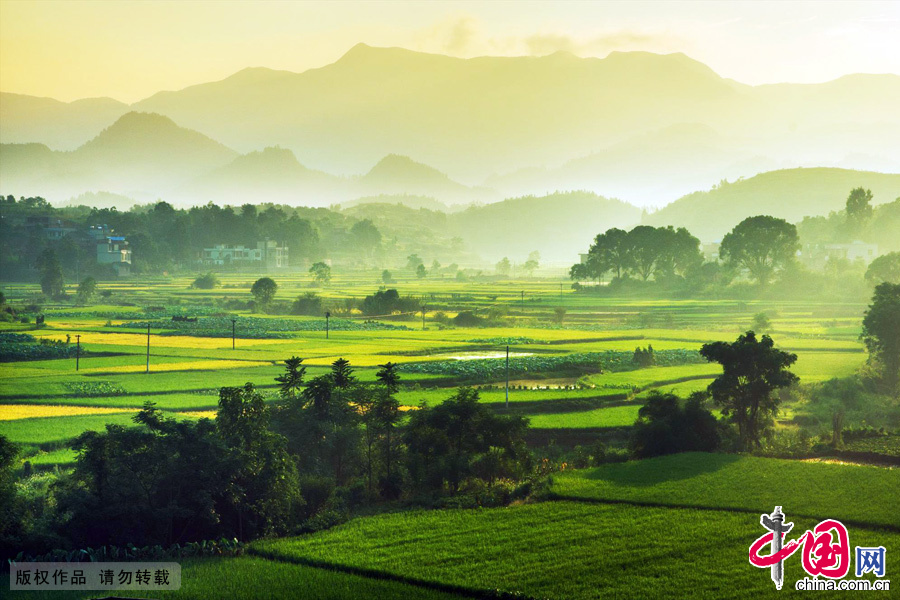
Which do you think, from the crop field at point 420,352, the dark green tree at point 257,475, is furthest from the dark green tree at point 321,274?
the dark green tree at point 257,475

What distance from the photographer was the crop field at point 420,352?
24.8 m

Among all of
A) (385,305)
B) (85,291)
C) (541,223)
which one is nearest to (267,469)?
(385,305)

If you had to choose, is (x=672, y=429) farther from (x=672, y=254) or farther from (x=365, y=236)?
(x=365, y=236)

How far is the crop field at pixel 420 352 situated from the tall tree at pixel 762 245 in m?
4.59

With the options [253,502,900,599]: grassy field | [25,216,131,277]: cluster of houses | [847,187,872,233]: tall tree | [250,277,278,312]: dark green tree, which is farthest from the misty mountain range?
[253,502,900,599]: grassy field

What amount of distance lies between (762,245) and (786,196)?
52.7m

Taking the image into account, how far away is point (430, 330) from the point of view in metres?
42.7

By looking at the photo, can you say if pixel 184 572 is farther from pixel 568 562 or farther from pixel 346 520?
pixel 568 562

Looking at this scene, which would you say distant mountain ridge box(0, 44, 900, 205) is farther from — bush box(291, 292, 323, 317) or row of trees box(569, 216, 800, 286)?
row of trees box(569, 216, 800, 286)

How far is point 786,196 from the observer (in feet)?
337

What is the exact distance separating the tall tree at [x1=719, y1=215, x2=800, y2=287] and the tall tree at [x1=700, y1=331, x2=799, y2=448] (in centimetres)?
3471

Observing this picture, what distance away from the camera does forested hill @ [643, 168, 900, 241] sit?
327 feet

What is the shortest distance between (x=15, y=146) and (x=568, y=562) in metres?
107

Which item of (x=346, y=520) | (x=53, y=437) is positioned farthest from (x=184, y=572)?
(x=53, y=437)
